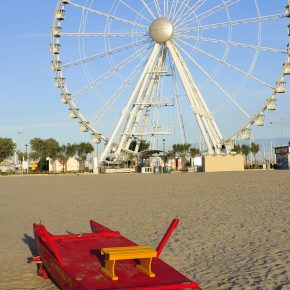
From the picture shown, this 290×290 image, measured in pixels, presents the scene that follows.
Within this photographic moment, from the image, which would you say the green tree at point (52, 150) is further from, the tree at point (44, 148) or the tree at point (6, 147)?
the tree at point (6, 147)

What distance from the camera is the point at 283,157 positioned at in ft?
221

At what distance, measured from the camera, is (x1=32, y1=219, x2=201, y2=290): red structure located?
486 centimetres

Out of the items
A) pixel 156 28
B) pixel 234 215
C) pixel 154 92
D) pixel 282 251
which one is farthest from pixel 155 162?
pixel 282 251

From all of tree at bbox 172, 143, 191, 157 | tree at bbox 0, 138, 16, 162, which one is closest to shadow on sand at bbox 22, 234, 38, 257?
tree at bbox 0, 138, 16, 162

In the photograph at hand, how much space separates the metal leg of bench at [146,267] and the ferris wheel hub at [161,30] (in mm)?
46257

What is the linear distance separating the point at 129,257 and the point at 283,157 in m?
65.1

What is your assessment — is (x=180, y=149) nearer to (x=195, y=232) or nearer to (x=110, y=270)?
(x=195, y=232)

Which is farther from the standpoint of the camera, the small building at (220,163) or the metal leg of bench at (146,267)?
the small building at (220,163)

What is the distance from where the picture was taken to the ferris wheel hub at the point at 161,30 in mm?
50094

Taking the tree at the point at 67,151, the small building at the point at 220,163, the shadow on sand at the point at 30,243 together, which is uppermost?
the tree at the point at 67,151

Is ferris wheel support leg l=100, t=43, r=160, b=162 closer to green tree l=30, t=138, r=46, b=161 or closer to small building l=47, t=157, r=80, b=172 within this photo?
small building l=47, t=157, r=80, b=172

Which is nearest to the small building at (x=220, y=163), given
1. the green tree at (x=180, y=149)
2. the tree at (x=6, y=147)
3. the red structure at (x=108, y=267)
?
the tree at (x=6, y=147)

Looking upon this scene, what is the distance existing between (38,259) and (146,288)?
2.65 meters

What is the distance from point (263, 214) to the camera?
13.1 meters
